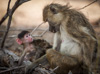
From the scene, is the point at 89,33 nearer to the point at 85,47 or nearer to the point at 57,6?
the point at 85,47

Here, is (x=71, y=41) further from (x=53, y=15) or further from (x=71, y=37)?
(x=53, y=15)

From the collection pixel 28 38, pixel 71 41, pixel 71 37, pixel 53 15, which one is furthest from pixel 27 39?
pixel 71 37

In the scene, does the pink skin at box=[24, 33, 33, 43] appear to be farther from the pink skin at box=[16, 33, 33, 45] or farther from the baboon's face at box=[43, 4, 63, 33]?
the baboon's face at box=[43, 4, 63, 33]

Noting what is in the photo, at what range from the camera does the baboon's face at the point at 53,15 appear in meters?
3.72

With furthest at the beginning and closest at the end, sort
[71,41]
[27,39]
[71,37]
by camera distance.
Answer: [27,39] < [71,41] < [71,37]

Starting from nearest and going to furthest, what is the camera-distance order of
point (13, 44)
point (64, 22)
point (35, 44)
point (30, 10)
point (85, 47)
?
point (85, 47)
point (64, 22)
point (35, 44)
point (13, 44)
point (30, 10)

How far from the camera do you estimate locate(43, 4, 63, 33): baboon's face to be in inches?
146

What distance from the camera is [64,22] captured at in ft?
11.9

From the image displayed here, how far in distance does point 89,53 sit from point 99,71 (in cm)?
143

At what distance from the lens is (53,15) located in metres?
3.74

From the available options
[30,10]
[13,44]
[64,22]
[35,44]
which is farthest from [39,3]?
[64,22]

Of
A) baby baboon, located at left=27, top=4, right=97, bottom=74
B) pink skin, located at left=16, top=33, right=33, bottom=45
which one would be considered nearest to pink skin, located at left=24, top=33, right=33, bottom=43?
pink skin, located at left=16, top=33, right=33, bottom=45

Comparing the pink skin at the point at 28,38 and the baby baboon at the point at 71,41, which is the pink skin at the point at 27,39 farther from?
the baby baboon at the point at 71,41

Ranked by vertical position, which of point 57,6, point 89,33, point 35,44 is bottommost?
point 35,44
